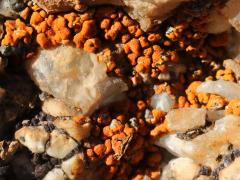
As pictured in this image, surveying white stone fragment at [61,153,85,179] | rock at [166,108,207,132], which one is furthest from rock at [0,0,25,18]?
rock at [166,108,207,132]

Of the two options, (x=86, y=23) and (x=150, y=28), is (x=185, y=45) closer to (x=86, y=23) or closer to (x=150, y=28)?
(x=150, y=28)

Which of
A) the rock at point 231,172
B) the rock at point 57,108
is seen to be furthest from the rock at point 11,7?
the rock at point 231,172

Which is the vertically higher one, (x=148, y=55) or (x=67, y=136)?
(x=148, y=55)

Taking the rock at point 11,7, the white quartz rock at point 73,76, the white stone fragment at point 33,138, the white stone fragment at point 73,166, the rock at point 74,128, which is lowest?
the white stone fragment at point 73,166

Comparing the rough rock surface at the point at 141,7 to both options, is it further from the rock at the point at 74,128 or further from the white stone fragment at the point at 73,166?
the white stone fragment at the point at 73,166

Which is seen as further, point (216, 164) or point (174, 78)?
point (174, 78)

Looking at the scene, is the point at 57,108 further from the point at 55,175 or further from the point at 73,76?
the point at 55,175

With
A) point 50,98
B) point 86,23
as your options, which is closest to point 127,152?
point 50,98
